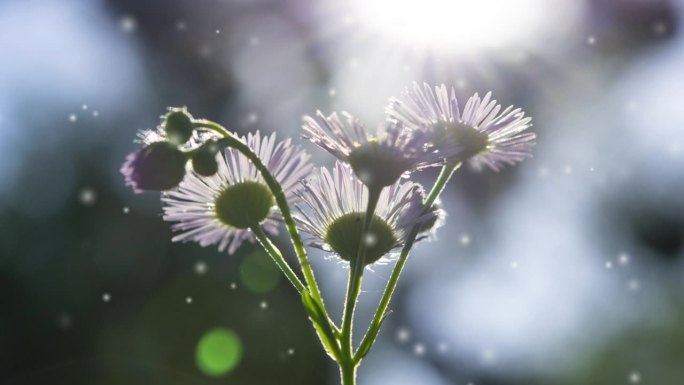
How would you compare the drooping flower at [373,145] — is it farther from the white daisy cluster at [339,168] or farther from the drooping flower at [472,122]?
the drooping flower at [472,122]

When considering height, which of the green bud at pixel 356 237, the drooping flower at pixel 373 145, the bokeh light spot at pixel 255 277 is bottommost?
the green bud at pixel 356 237

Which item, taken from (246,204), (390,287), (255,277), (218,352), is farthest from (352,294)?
(218,352)

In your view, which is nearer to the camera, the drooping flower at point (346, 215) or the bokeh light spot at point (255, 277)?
the drooping flower at point (346, 215)

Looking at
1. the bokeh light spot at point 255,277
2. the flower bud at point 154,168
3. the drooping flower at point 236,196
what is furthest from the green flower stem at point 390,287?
the bokeh light spot at point 255,277

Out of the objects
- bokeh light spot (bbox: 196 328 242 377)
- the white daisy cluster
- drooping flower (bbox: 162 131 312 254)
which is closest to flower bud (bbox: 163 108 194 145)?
the white daisy cluster

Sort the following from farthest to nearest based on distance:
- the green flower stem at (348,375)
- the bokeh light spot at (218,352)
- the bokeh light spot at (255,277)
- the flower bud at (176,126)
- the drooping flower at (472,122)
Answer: the bokeh light spot at (218,352)
the bokeh light spot at (255,277)
the drooping flower at (472,122)
the flower bud at (176,126)
the green flower stem at (348,375)

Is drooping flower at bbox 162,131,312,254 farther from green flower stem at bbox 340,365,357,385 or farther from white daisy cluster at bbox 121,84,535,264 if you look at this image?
green flower stem at bbox 340,365,357,385
